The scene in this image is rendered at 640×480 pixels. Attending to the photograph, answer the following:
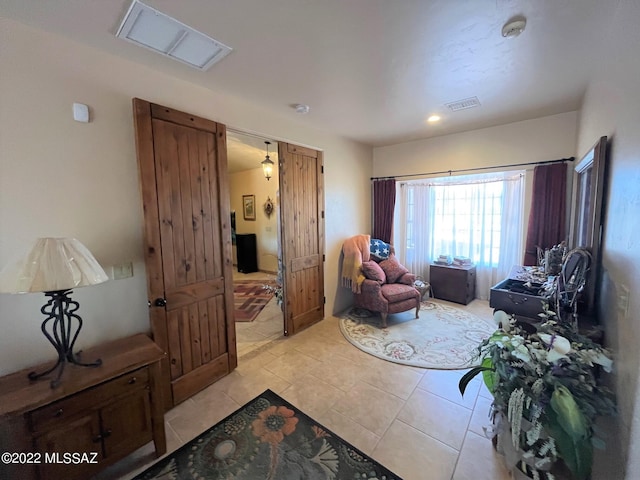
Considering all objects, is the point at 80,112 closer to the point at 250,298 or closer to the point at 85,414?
the point at 85,414

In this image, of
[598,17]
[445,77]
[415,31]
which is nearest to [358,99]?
[445,77]

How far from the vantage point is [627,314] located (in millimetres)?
1156

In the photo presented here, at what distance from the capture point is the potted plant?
107 centimetres

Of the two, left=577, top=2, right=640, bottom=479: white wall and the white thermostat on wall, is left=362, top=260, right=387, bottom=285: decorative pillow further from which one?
the white thermostat on wall

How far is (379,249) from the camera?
13.9ft

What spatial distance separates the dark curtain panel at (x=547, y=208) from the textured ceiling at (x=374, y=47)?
77cm

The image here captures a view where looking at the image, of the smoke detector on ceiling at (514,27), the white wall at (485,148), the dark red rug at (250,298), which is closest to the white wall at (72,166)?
the dark red rug at (250,298)

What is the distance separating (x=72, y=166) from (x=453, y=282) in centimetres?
465

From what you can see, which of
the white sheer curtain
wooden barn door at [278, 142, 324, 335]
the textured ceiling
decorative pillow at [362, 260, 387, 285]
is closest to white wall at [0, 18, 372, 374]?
the textured ceiling

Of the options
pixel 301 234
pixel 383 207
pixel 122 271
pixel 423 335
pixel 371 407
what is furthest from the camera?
pixel 383 207

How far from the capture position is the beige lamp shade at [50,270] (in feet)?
4.15

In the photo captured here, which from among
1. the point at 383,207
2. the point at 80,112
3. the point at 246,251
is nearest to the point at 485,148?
the point at 383,207

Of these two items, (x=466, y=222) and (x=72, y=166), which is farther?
(x=466, y=222)

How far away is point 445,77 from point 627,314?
1978 millimetres
